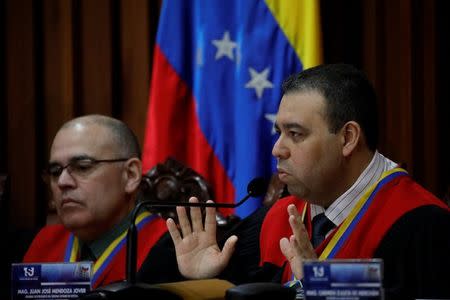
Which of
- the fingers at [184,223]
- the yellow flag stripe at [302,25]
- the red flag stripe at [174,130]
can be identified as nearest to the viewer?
the fingers at [184,223]

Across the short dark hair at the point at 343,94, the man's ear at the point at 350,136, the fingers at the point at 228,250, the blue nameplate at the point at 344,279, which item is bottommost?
the fingers at the point at 228,250

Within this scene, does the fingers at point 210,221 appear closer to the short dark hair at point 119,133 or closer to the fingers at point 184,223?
the fingers at point 184,223

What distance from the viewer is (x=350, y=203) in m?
2.33

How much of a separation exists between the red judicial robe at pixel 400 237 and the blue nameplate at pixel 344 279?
50 centimetres

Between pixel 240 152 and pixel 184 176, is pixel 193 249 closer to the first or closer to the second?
pixel 184 176

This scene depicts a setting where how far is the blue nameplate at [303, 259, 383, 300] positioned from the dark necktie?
2.74 ft

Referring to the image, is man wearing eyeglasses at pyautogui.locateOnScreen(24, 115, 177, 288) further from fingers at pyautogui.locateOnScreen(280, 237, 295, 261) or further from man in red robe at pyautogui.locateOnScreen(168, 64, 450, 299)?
fingers at pyautogui.locateOnScreen(280, 237, 295, 261)

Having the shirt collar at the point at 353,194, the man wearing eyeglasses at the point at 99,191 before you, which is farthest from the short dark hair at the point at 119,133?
the shirt collar at the point at 353,194

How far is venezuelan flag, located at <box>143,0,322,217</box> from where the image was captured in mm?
3352

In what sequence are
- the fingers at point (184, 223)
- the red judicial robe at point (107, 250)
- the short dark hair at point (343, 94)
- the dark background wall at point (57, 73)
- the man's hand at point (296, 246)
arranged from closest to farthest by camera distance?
the man's hand at point (296, 246) → the short dark hair at point (343, 94) → the fingers at point (184, 223) → the red judicial robe at point (107, 250) → the dark background wall at point (57, 73)

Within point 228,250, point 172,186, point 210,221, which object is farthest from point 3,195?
point 228,250

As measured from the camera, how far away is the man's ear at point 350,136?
2.31 metres

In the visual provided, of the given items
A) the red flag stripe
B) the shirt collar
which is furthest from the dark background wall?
the shirt collar

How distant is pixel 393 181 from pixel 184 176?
96cm
